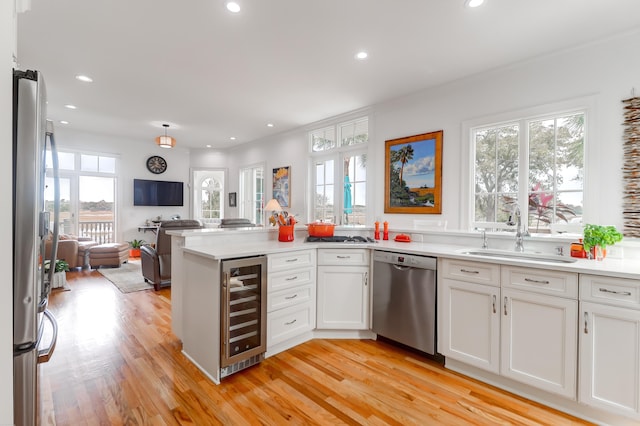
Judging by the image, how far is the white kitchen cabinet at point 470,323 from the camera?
217 centimetres

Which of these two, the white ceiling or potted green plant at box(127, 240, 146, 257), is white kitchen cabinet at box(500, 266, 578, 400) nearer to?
the white ceiling

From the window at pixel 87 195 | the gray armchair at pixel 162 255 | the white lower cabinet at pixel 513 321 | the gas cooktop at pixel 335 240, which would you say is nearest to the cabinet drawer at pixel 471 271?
the white lower cabinet at pixel 513 321

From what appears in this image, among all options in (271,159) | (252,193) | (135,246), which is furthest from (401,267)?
(135,246)

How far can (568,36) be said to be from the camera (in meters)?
2.47

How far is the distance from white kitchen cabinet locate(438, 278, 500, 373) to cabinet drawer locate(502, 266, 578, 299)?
0.43 ft

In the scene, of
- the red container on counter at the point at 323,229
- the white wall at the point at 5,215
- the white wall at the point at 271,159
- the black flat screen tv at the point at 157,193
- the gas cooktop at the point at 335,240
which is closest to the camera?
the white wall at the point at 5,215

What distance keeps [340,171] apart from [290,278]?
2633 mm

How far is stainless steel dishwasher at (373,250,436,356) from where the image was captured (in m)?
2.49

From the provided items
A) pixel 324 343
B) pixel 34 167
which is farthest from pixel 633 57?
pixel 34 167

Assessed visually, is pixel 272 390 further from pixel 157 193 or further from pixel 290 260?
pixel 157 193

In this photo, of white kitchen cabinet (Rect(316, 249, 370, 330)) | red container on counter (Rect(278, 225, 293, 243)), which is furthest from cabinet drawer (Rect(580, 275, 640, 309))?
red container on counter (Rect(278, 225, 293, 243))

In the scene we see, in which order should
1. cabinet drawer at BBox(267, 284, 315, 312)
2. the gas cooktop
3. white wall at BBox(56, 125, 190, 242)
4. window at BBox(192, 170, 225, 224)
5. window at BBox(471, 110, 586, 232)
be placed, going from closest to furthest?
cabinet drawer at BBox(267, 284, 315, 312), window at BBox(471, 110, 586, 232), the gas cooktop, white wall at BBox(56, 125, 190, 242), window at BBox(192, 170, 225, 224)

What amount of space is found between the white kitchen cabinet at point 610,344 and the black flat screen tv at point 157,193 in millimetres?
8003

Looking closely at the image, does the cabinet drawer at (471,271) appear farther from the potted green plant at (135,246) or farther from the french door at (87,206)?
the french door at (87,206)
